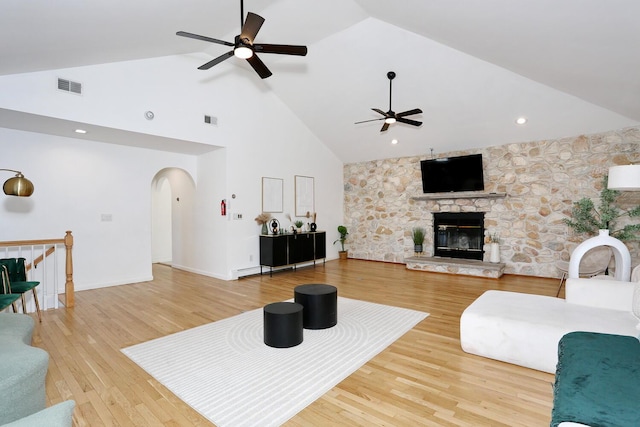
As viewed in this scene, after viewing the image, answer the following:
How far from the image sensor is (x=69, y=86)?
4.29 metres

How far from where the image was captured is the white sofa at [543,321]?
2.54 metres

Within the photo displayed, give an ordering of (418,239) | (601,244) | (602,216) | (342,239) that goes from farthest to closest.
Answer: (342,239) < (418,239) < (602,216) < (601,244)

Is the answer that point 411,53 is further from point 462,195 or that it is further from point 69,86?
point 69,86

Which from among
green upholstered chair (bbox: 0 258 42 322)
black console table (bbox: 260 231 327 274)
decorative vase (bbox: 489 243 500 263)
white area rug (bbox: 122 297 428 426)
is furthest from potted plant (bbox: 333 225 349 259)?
green upholstered chair (bbox: 0 258 42 322)

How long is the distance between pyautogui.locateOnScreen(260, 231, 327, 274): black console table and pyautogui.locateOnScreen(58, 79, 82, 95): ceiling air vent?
382 centimetres

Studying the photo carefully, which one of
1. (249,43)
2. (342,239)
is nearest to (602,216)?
(342,239)

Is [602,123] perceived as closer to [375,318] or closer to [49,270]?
[375,318]

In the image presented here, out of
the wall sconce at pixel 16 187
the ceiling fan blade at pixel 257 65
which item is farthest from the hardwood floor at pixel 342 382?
the ceiling fan blade at pixel 257 65

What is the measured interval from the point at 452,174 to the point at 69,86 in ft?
22.8

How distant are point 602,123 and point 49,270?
31.0 ft

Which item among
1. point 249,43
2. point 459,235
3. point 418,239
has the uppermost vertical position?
point 249,43

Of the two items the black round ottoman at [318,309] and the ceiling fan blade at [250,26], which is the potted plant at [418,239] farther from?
the ceiling fan blade at [250,26]

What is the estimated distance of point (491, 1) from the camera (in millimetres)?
2838

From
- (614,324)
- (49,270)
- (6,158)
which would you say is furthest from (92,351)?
(614,324)
